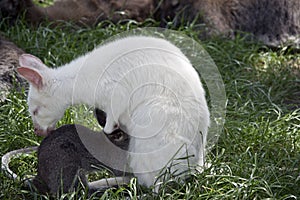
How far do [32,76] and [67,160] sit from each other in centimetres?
68

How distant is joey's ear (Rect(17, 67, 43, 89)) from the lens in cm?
426

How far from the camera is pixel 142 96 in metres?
4.13

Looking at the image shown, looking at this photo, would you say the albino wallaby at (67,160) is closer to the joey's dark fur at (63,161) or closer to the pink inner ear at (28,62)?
the joey's dark fur at (63,161)

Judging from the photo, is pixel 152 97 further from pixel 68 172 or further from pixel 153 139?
pixel 68 172

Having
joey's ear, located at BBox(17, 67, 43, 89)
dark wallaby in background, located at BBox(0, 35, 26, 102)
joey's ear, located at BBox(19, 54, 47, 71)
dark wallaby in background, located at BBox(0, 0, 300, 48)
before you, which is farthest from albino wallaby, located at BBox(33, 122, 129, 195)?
dark wallaby in background, located at BBox(0, 0, 300, 48)

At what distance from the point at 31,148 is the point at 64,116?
416 millimetres

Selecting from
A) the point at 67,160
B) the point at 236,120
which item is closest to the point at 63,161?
the point at 67,160

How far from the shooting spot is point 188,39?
6707 mm

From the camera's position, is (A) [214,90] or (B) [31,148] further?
(A) [214,90]

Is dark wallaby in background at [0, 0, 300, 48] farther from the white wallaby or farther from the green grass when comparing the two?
the white wallaby

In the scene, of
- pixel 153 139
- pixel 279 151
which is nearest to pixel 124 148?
pixel 153 139

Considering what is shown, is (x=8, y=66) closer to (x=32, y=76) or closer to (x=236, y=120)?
(x=32, y=76)

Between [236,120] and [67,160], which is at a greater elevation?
[67,160]

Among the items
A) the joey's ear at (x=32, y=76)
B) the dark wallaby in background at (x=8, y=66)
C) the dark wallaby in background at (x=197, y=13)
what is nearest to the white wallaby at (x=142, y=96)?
the joey's ear at (x=32, y=76)
